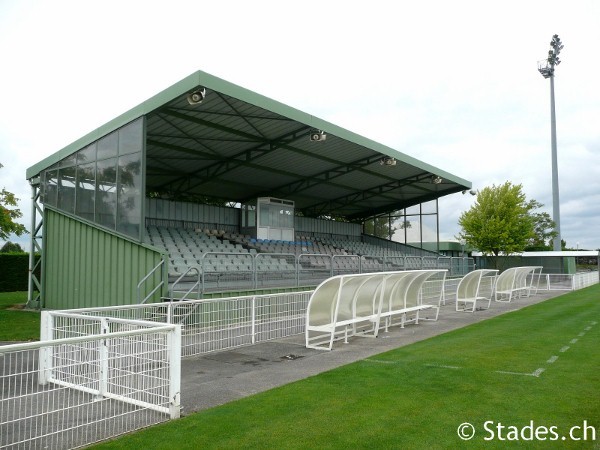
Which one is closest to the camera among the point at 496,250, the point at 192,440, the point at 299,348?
the point at 192,440

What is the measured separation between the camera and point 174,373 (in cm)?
478

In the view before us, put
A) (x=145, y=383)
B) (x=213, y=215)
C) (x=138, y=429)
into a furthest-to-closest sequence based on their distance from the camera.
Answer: (x=213, y=215) < (x=145, y=383) < (x=138, y=429)

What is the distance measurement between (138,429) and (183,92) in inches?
353

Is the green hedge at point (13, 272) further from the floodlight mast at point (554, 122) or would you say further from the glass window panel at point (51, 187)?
the floodlight mast at point (554, 122)

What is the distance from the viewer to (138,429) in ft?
14.4

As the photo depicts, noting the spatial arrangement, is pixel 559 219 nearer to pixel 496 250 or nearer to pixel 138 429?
pixel 496 250

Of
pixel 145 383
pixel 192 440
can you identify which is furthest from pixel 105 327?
pixel 192 440

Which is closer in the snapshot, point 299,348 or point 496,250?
point 299,348

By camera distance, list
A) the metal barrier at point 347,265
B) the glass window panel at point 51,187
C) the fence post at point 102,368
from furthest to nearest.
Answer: the metal barrier at point 347,265
the glass window panel at point 51,187
the fence post at point 102,368

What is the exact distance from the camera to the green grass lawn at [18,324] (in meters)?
10.6

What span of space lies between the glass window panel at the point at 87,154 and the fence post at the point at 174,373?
11.2m

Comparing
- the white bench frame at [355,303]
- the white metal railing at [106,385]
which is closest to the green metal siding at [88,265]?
the white bench frame at [355,303]

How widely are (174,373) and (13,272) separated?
25.9 meters

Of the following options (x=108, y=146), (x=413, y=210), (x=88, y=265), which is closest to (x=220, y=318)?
(x=88, y=265)
